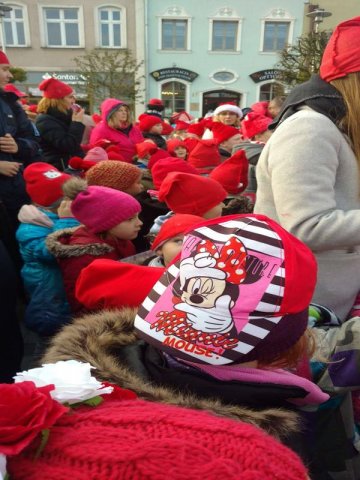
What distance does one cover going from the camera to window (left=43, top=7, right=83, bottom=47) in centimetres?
2208

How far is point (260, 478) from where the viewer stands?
0.55 m

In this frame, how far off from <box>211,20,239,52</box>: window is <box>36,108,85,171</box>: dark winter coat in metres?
21.0

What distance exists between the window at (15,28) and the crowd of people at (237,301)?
23577 millimetres

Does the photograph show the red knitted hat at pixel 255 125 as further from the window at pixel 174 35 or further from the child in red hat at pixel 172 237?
the window at pixel 174 35

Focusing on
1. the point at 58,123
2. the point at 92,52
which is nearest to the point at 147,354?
the point at 58,123

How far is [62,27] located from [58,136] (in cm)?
2185

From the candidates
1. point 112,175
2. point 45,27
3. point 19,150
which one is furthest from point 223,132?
point 45,27

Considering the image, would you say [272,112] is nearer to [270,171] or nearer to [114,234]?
[114,234]

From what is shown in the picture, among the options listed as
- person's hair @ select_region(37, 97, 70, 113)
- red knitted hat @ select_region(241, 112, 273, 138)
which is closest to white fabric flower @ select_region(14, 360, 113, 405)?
red knitted hat @ select_region(241, 112, 273, 138)

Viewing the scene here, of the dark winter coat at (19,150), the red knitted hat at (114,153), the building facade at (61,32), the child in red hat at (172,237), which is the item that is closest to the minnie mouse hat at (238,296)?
the child in red hat at (172,237)

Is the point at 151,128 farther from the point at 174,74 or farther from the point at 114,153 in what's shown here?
A: the point at 174,74

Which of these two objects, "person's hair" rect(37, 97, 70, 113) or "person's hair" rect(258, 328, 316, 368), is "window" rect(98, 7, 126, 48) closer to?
"person's hair" rect(37, 97, 70, 113)

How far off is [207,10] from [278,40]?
13.6 feet

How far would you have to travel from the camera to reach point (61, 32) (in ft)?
73.0
